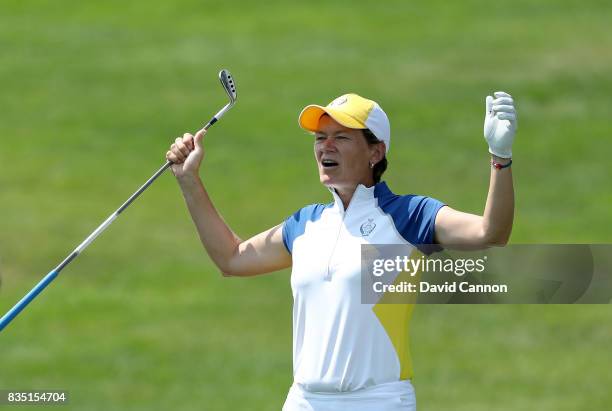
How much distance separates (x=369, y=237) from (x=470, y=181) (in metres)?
15.2

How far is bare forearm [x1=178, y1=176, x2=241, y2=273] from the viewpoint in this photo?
6578mm

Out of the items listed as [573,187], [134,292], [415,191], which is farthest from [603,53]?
[134,292]

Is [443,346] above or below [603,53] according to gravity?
below

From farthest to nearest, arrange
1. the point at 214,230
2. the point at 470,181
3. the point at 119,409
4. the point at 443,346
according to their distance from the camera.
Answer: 1. the point at 470,181
2. the point at 443,346
3. the point at 119,409
4. the point at 214,230

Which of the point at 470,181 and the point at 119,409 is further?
the point at 470,181

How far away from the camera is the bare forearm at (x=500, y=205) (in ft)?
18.8

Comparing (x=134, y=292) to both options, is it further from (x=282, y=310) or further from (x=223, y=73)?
(x=223, y=73)

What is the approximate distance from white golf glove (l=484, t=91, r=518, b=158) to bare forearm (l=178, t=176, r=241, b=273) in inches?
54.2

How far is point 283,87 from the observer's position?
24.8 meters

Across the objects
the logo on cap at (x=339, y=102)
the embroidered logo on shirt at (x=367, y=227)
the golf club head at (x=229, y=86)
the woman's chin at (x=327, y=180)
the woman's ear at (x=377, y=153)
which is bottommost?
the embroidered logo on shirt at (x=367, y=227)

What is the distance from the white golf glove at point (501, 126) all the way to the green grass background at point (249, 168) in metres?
9.45

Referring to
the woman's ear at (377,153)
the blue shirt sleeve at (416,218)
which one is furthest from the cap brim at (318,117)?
the blue shirt sleeve at (416,218)

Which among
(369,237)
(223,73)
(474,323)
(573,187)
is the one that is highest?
(573,187)

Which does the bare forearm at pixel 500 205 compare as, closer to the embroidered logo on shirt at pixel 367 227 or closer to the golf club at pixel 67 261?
the embroidered logo on shirt at pixel 367 227
